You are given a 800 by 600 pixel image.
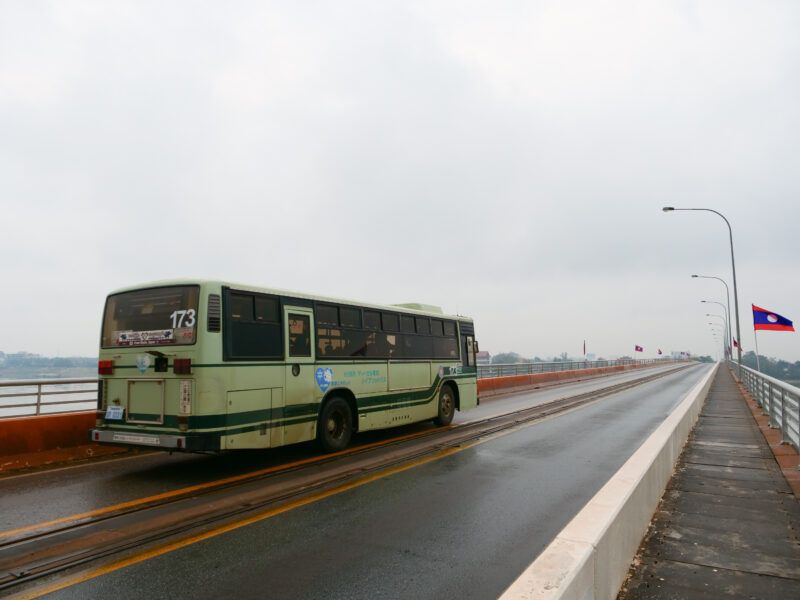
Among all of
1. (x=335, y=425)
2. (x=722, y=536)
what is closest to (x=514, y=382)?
(x=335, y=425)

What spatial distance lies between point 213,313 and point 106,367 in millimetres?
2193

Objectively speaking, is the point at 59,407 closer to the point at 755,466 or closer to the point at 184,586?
the point at 184,586

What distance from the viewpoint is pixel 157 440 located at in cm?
761

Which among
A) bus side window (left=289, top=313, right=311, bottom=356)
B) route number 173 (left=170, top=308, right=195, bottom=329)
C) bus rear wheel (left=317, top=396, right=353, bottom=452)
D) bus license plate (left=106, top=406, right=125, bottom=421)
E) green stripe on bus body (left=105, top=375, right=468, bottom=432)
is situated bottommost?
bus rear wheel (left=317, top=396, right=353, bottom=452)

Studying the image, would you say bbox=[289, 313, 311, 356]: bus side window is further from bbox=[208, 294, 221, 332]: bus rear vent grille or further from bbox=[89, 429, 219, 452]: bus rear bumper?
bbox=[89, 429, 219, 452]: bus rear bumper

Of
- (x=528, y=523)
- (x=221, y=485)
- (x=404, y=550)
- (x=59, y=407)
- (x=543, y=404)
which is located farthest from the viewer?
(x=543, y=404)

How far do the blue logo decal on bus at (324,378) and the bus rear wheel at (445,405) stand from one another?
4.45 m

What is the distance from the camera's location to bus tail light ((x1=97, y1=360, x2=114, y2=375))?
8.41 m

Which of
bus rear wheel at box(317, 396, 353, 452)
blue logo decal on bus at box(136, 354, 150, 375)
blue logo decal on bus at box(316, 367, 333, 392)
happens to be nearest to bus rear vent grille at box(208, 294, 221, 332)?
blue logo decal on bus at box(136, 354, 150, 375)

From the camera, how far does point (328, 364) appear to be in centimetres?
975

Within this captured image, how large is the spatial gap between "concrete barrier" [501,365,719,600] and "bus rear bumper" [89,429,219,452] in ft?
17.4

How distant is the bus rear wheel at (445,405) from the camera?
44.3ft

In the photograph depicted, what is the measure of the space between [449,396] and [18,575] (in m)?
10.8

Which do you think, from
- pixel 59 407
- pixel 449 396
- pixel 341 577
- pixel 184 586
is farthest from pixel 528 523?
pixel 59 407
